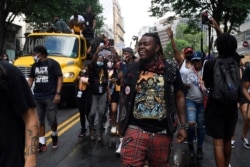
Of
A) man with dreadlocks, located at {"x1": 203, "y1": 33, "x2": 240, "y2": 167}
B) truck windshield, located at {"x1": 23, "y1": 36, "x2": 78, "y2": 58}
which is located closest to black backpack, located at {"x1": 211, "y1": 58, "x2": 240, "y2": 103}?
man with dreadlocks, located at {"x1": 203, "y1": 33, "x2": 240, "y2": 167}

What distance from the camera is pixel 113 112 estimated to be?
27.6 ft

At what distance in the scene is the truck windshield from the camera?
1523cm

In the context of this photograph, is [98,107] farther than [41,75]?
Yes

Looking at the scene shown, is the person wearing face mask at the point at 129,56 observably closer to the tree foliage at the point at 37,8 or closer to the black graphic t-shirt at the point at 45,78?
the black graphic t-shirt at the point at 45,78

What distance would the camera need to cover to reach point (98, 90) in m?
8.73

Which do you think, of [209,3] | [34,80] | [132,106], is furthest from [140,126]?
[209,3]

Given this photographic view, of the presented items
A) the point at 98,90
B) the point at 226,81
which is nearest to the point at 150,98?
the point at 226,81

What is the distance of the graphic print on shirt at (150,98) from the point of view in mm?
4043

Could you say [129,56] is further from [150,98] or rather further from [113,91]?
[150,98]

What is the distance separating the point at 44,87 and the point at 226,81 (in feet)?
11.6

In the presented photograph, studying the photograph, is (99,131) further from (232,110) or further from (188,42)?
(188,42)

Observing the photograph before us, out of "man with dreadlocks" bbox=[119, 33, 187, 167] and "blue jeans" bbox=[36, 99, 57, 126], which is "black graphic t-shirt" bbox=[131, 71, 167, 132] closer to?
"man with dreadlocks" bbox=[119, 33, 187, 167]

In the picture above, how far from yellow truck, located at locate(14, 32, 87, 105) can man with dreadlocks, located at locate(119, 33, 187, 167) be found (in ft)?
33.2

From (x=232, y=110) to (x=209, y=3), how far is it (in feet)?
76.7
